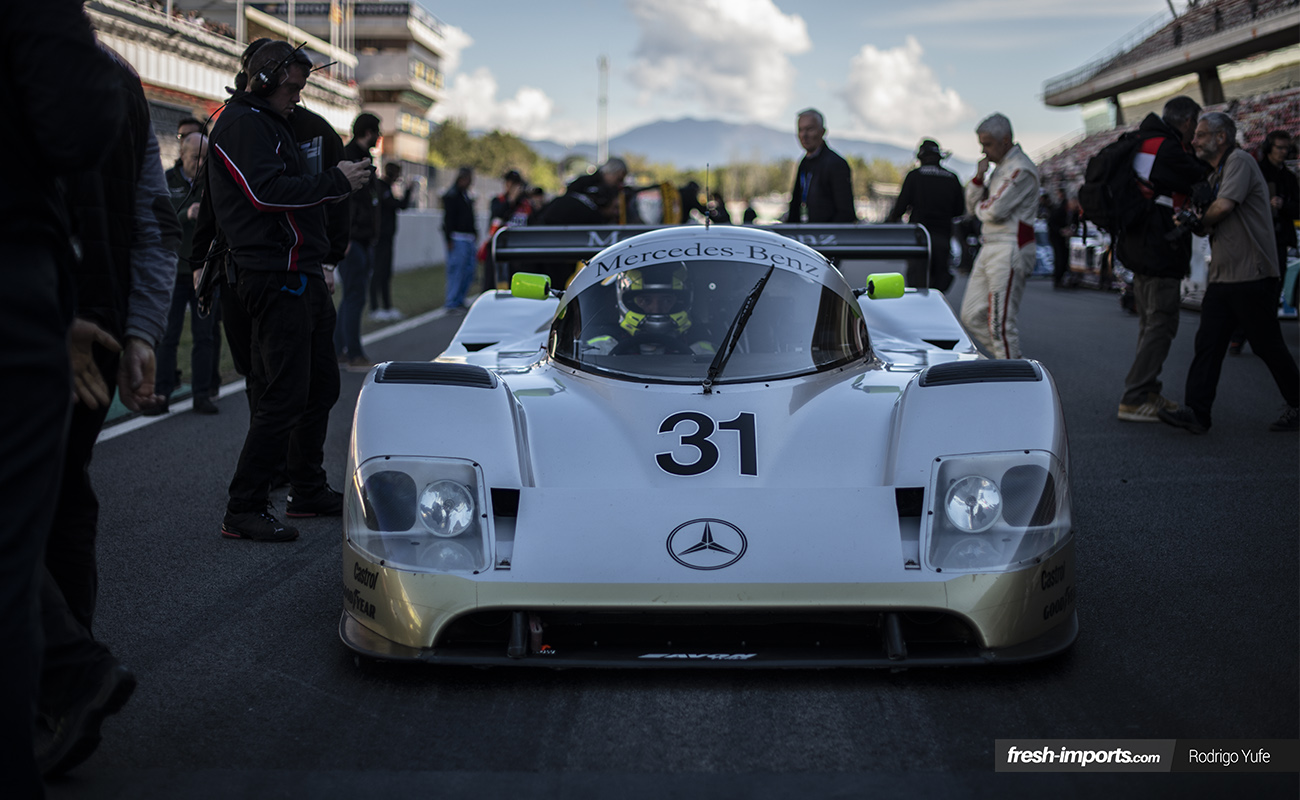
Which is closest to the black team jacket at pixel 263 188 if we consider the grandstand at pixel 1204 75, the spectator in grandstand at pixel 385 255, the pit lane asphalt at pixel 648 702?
the pit lane asphalt at pixel 648 702

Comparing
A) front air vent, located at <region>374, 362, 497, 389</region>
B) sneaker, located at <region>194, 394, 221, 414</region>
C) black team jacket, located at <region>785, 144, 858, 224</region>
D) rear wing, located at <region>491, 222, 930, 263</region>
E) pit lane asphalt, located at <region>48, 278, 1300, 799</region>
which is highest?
black team jacket, located at <region>785, 144, 858, 224</region>

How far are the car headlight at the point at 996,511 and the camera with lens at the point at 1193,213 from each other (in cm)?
425

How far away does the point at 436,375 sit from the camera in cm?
376

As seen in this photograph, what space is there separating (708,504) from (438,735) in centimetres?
95

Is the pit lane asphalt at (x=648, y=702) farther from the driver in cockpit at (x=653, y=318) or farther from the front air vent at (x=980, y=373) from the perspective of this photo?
the driver in cockpit at (x=653, y=318)

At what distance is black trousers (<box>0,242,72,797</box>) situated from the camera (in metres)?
1.85

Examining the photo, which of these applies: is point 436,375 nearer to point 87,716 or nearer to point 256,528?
point 256,528

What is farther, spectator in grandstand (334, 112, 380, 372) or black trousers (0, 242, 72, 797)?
spectator in grandstand (334, 112, 380, 372)

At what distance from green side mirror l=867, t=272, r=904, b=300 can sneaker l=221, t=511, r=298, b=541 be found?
2.57 metres

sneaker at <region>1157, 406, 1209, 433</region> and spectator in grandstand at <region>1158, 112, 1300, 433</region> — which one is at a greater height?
spectator in grandstand at <region>1158, 112, 1300, 433</region>

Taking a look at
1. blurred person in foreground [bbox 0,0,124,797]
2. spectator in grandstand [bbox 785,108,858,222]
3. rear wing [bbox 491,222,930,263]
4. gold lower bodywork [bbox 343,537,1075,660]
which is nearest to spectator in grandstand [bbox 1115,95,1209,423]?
rear wing [bbox 491,222,930,263]

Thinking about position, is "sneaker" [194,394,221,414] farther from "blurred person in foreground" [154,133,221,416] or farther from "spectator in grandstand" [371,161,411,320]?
"spectator in grandstand" [371,161,411,320]

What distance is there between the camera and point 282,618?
12.3 ft

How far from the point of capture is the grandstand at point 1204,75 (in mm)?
33906
